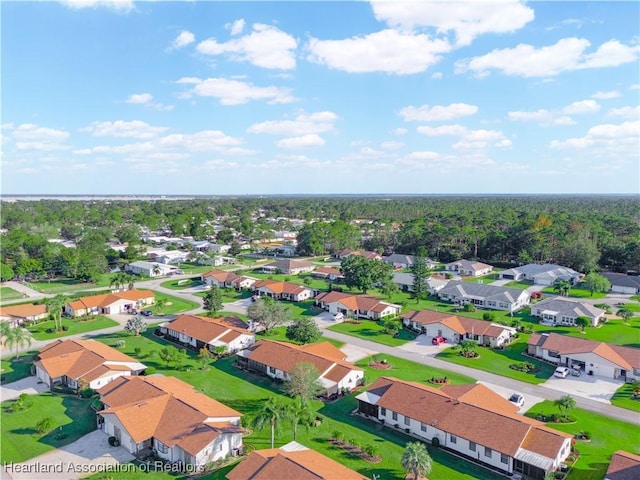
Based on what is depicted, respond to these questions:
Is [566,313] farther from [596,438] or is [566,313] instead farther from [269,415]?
[269,415]

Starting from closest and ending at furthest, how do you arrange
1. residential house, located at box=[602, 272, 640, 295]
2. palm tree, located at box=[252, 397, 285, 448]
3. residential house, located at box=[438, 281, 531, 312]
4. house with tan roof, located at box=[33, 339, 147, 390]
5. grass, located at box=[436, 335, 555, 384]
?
palm tree, located at box=[252, 397, 285, 448]
house with tan roof, located at box=[33, 339, 147, 390]
grass, located at box=[436, 335, 555, 384]
residential house, located at box=[438, 281, 531, 312]
residential house, located at box=[602, 272, 640, 295]

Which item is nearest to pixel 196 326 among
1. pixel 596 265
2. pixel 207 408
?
pixel 207 408

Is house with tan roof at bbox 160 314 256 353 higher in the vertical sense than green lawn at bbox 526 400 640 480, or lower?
higher

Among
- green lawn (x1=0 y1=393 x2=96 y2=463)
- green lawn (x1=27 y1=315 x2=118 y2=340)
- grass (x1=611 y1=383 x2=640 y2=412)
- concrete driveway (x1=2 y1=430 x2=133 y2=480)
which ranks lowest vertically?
grass (x1=611 y1=383 x2=640 y2=412)

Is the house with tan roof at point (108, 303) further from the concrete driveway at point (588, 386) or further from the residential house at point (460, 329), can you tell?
the concrete driveway at point (588, 386)

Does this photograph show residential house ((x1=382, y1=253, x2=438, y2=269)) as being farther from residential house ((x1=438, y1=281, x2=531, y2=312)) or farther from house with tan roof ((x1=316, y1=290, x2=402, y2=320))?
house with tan roof ((x1=316, y1=290, x2=402, y2=320))

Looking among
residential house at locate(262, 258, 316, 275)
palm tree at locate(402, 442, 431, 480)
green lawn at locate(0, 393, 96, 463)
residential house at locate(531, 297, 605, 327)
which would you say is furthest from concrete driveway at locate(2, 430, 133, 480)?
residential house at locate(262, 258, 316, 275)

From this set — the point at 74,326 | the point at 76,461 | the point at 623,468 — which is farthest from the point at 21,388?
the point at 623,468
